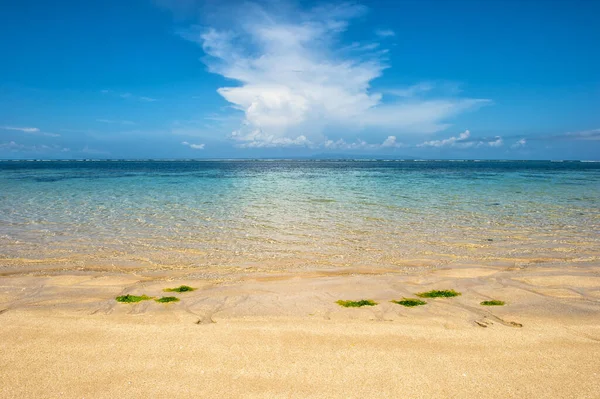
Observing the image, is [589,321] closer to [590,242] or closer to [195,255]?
[590,242]

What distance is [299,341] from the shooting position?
577 centimetres

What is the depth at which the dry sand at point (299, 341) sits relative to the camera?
15.0 ft

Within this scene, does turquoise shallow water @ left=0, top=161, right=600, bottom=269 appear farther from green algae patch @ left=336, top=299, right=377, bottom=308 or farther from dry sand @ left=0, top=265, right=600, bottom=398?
green algae patch @ left=336, top=299, right=377, bottom=308

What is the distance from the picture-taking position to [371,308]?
7.44m

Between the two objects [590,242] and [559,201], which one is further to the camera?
[559,201]

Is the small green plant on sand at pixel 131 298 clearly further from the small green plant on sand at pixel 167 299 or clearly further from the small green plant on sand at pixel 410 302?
the small green plant on sand at pixel 410 302

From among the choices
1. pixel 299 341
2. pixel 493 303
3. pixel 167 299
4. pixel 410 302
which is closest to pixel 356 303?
pixel 410 302

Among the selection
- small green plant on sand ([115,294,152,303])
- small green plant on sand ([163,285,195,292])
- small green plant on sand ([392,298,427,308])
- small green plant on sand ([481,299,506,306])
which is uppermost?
small green plant on sand ([481,299,506,306])

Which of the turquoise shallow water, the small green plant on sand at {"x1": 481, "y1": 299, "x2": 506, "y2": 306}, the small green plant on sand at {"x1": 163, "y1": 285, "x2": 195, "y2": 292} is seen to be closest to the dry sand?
the small green plant on sand at {"x1": 481, "y1": 299, "x2": 506, "y2": 306}

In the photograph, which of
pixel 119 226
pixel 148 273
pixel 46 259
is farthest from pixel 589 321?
pixel 119 226

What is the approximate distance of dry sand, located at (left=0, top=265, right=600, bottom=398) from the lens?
4570mm

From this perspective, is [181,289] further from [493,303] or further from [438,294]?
[493,303]

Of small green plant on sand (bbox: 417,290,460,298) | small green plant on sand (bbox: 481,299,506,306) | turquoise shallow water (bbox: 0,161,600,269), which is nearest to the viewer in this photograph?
small green plant on sand (bbox: 481,299,506,306)

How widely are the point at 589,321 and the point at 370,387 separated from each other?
5058 mm
